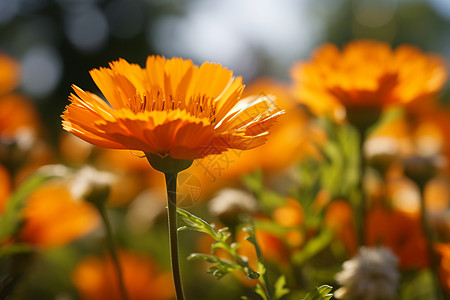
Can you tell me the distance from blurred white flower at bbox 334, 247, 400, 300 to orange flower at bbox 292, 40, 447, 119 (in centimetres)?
26

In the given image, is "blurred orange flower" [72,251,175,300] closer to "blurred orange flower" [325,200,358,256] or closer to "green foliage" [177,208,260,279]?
"blurred orange flower" [325,200,358,256]

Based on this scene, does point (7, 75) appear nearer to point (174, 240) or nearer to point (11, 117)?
point (11, 117)

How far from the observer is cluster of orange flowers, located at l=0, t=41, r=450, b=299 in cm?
40

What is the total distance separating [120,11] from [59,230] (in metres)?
10.6

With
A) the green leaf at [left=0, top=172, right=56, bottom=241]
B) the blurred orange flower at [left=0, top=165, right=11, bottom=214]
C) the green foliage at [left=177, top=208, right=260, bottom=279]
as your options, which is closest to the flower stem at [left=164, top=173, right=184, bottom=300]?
the green foliage at [left=177, top=208, right=260, bottom=279]

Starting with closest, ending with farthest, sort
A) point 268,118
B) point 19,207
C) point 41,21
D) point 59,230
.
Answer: point 268,118, point 19,207, point 59,230, point 41,21

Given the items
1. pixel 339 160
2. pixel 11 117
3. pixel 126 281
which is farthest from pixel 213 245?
pixel 11 117

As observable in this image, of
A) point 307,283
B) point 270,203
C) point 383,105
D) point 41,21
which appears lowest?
point 307,283

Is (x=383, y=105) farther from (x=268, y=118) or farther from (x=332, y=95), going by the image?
(x=268, y=118)

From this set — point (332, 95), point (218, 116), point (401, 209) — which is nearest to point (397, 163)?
point (401, 209)

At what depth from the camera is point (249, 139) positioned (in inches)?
15.9

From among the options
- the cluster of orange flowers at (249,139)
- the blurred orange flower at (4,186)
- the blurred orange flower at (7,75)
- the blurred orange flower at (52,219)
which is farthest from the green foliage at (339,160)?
the blurred orange flower at (7,75)

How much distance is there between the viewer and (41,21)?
400 inches

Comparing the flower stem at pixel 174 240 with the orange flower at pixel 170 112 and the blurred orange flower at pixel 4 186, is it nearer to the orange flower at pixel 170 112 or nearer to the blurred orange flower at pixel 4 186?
the orange flower at pixel 170 112
